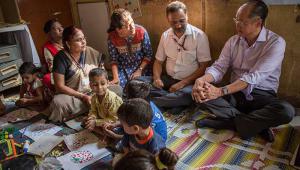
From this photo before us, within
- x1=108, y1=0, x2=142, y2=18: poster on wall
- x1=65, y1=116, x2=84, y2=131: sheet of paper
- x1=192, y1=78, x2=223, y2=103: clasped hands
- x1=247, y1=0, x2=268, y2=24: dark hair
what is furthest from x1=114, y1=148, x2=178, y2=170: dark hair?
x1=108, y1=0, x2=142, y2=18: poster on wall

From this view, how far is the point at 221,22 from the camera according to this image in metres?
2.53

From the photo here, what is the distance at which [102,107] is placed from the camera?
2160 mm

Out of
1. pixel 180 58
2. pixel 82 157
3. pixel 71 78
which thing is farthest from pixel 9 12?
pixel 82 157

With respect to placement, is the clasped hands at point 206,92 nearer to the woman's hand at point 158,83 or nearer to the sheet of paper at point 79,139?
the woman's hand at point 158,83

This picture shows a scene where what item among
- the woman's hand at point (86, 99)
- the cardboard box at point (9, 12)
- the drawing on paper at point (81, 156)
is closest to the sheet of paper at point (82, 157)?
the drawing on paper at point (81, 156)

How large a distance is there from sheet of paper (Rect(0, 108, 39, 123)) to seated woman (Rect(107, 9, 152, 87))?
2.90ft

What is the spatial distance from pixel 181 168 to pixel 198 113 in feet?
2.64

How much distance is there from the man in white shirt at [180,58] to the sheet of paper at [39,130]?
958mm

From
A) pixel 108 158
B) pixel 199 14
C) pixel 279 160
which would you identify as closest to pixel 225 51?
pixel 199 14

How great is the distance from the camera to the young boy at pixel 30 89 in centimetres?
273

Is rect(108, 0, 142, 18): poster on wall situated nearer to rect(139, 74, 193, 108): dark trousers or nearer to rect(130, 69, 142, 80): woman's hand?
rect(130, 69, 142, 80): woman's hand

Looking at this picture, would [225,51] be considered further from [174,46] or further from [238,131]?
[238,131]

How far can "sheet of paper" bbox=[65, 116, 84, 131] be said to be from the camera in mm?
2388

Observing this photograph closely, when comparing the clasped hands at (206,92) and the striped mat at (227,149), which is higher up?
the clasped hands at (206,92)
